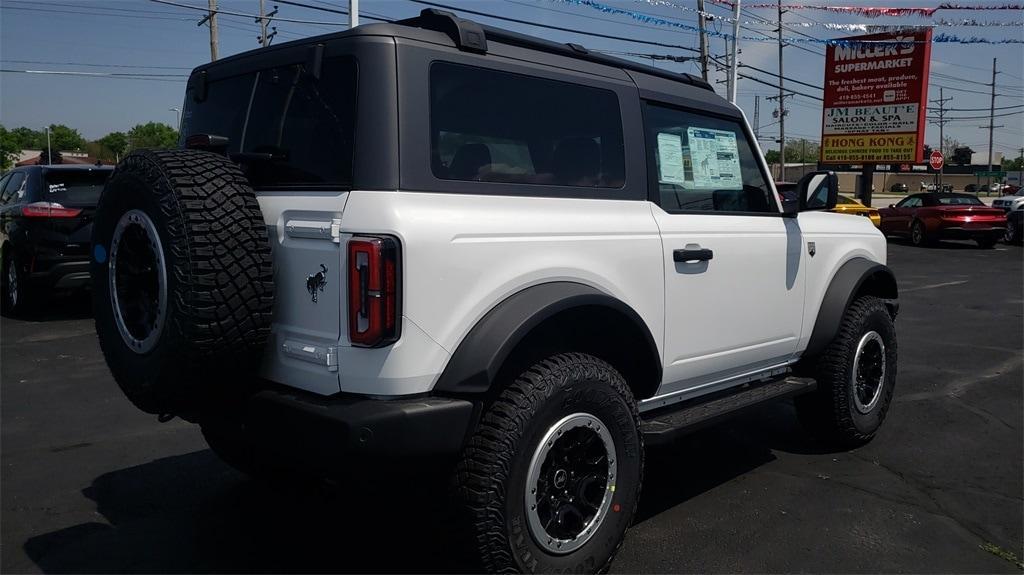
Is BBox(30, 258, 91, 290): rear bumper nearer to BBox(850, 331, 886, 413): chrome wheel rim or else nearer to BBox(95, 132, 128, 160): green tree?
BBox(850, 331, 886, 413): chrome wheel rim

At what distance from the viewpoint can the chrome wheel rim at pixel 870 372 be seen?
16.1 ft

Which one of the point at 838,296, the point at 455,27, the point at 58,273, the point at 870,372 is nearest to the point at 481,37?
the point at 455,27

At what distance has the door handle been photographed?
3617 millimetres

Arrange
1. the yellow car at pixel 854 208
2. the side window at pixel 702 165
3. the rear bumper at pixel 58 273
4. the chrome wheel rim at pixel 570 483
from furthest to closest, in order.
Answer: the yellow car at pixel 854 208 → the rear bumper at pixel 58 273 → the side window at pixel 702 165 → the chrome wheel rim at pixel 570 483

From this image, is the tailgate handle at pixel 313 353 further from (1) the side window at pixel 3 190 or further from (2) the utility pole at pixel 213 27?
(2) the utility pole at pixel 213 27

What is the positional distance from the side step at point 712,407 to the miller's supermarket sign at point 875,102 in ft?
84.0

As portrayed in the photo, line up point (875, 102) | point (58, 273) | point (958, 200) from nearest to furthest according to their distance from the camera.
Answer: point (58, 273) < point (958, 200) < point (875, 102)

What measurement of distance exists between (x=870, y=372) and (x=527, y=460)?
3.09 m

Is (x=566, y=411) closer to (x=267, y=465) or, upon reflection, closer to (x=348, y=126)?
(x=348, y=126)

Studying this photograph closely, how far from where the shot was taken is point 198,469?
14.8 ft

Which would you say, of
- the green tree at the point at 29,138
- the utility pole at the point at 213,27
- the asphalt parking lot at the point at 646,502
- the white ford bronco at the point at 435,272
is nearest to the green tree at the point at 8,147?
the green tree at the point at 29,138

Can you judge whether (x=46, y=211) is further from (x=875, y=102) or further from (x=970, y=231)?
(x=875, y=102)

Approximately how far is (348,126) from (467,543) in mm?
1497

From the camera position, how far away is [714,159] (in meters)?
4.19
